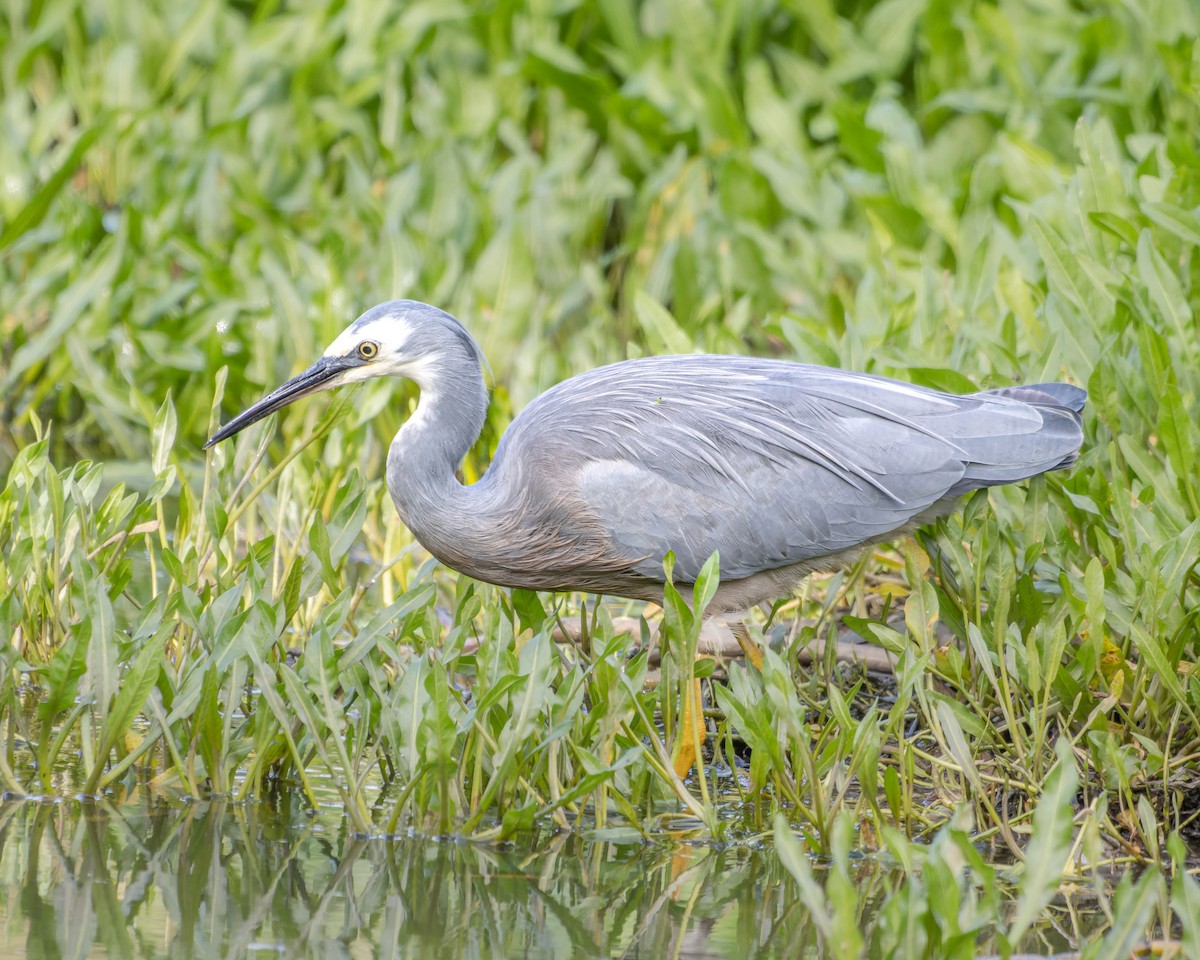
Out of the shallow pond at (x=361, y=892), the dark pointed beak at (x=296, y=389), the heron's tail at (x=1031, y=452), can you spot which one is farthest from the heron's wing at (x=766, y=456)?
the shallow pond at (x=361, y=892)

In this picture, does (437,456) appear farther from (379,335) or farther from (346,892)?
(346,892)

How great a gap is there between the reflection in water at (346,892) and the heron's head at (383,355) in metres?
1.24

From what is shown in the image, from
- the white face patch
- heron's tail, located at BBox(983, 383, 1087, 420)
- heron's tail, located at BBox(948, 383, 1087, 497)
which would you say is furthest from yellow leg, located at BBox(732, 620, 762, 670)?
the white face patch

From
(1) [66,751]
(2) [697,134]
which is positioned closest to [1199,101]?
(2) [697,134]

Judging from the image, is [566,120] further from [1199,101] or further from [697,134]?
[1199,101]

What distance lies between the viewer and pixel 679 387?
4883mm

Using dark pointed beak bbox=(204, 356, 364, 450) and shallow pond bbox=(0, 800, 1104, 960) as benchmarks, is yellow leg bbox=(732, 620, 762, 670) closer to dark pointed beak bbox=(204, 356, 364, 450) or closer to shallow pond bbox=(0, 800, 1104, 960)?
shallow pond bbox=(0, 800, 1104, 960)

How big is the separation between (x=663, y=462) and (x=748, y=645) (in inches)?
27.2

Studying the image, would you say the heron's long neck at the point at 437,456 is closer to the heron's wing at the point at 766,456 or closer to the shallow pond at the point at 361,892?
the heron's wing at the point at 766,456

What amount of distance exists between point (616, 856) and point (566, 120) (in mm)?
6438

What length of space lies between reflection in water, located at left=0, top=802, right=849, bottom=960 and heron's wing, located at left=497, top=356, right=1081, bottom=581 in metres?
1.03

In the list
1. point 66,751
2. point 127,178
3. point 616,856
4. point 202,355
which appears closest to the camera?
point 616,856

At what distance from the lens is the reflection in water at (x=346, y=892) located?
3.38 meters

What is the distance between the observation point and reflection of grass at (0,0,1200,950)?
4.03 metres
